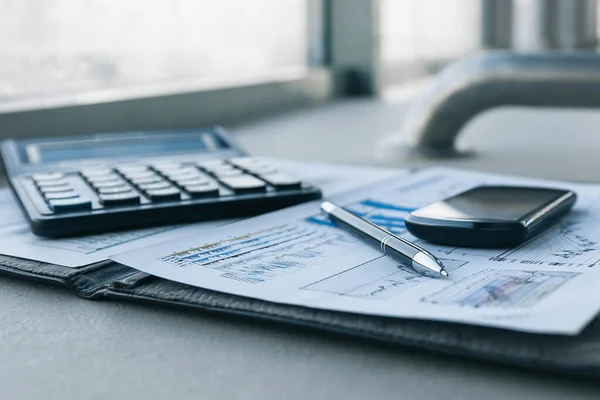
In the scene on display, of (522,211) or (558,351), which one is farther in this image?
(522,211)

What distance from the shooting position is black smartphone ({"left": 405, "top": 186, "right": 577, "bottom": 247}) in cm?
41

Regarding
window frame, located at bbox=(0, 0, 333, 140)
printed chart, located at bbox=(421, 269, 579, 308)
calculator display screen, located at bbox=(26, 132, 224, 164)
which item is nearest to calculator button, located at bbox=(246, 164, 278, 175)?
calculator display screen, located at bbox=(26, 132, 224, 164)

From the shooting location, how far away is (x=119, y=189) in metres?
0.50

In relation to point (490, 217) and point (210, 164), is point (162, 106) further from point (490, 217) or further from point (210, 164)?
point (490, 217)

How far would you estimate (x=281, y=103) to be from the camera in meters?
1.36

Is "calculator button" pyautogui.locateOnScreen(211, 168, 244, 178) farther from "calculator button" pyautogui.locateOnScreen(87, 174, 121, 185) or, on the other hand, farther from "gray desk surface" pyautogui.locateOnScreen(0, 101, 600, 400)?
"gray desk surface" pyautogui.locateOnScreen(0, 101, 600, 400)

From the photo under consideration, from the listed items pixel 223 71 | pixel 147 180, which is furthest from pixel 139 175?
pixel 223 71

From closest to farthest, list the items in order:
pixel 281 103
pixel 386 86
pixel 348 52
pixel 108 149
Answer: pixel 108 149 → pixel 281 103 → pixel 348 52 → pixel 386 86

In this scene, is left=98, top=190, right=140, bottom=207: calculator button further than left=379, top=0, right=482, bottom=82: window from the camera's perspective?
No

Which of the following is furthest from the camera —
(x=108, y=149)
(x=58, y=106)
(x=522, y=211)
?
(x=58, y=106)

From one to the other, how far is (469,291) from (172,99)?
2.60 feet

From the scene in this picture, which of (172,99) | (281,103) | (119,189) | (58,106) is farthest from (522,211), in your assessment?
(281,103)

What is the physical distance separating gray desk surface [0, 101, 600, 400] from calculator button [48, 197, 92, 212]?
0.06 metres

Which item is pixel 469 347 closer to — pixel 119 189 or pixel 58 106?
pixel 119 189
